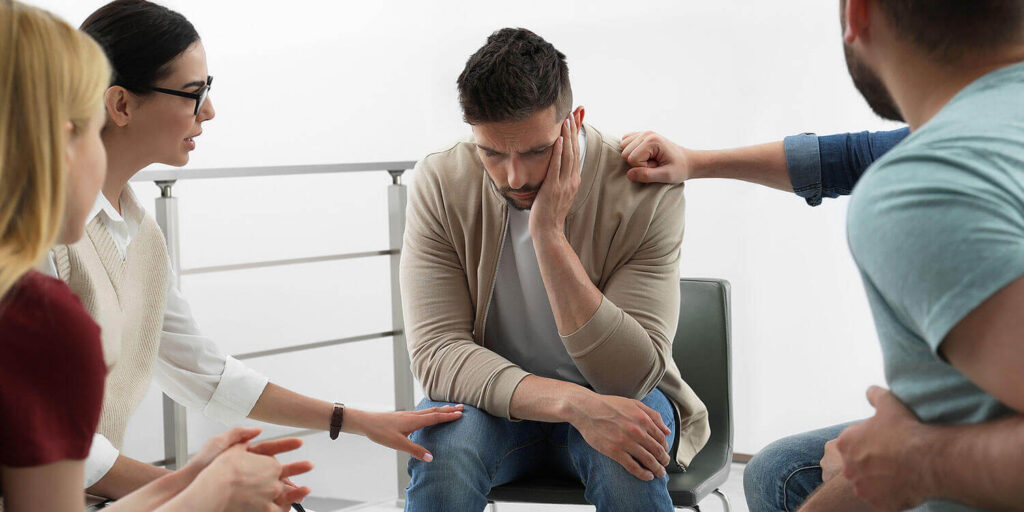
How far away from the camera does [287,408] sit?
5.53ft

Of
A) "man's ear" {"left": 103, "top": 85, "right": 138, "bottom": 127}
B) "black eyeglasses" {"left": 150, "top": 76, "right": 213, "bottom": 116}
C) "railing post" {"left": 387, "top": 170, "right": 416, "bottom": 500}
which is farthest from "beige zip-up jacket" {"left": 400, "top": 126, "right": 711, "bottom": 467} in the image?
"railing post" {"left": 387, "top": 170, "right": 416, "bottom": 500}

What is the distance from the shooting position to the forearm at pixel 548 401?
1573 mm

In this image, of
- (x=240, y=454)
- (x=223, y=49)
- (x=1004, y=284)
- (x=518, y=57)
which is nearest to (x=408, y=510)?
(x=240, y=454)

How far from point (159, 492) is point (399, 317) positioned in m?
2.00

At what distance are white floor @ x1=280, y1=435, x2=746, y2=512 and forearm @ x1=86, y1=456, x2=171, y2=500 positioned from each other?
6.01 ft

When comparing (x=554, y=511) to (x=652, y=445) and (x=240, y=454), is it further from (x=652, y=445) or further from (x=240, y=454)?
(x=240, y=454)

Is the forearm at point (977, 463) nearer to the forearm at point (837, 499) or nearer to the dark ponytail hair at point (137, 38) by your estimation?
the forearm at point (837, 499)

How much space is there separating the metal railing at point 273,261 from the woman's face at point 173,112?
0.64m

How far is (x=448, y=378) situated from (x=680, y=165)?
61cm

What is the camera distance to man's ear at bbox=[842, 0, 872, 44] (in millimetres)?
906

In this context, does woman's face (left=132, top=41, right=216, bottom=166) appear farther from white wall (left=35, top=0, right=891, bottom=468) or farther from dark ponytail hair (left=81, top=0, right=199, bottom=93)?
white wall (left=35, top=0, right=891, bottom=468)

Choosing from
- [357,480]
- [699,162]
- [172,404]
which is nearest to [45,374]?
[699,162]

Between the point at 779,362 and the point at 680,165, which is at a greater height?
the point at 680,165

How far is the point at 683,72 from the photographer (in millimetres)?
3559
